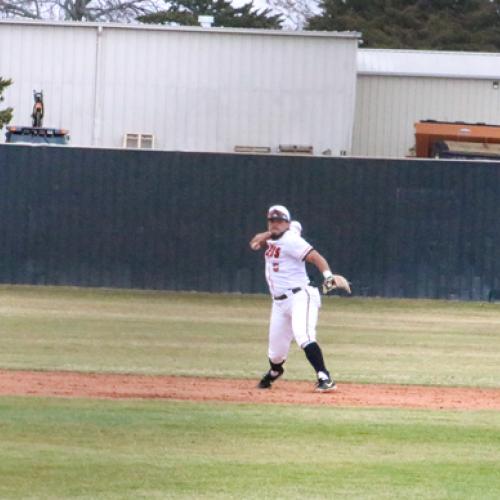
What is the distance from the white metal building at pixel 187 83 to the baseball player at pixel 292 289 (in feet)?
66.4

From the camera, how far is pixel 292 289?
13.8 m

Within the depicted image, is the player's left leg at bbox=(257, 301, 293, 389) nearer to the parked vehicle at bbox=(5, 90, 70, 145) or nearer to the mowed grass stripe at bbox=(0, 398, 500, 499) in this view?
the mowed grass stripe at bbox=(0, 398, 500, 499)

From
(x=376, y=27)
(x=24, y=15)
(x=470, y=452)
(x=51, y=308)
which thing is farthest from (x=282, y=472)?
(x=376, y=27)

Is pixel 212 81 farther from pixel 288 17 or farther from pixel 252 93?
pixel 288 17

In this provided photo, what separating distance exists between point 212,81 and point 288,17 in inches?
1696

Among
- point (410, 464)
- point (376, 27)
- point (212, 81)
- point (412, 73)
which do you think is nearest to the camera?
point (410, 464)

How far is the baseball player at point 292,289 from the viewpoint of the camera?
13641 mm

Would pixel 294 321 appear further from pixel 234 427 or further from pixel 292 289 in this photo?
pixel 234 427

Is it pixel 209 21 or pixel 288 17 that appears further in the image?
pixel 288 17

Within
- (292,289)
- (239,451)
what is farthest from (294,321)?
(239,451)

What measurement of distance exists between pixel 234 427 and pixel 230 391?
2.75m

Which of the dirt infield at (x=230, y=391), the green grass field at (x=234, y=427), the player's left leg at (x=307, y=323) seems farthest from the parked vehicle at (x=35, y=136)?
the player's left leg at (x=307, y=323)

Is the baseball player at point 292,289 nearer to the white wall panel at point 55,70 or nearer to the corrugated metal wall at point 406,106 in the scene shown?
the white wall panel at point 55,70

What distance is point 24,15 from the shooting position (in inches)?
2470
